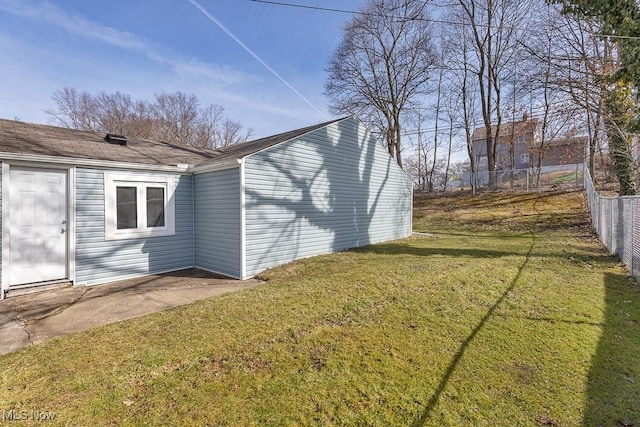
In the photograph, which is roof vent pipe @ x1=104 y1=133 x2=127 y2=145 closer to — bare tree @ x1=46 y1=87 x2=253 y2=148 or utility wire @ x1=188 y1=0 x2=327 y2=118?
utility wire @ x1=188 y1=0 x2=327 y2=118

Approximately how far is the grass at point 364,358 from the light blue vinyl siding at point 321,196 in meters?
1.67

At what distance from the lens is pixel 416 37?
21.0 metres

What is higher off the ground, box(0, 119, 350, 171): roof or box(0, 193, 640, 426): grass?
box(0, 119, 350, 171): roof

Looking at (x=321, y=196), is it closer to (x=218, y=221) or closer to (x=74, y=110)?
(x=218, y=221)

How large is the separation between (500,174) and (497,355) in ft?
68.5

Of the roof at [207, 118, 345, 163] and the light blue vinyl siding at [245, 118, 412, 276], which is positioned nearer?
the light blue vinyl siding at [245, 118, 412, 276]

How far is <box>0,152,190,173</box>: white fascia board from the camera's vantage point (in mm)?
5215

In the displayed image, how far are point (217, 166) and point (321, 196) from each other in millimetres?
2930

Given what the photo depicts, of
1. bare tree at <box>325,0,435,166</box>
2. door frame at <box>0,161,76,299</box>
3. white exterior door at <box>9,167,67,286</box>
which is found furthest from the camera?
bare tree at <box>325,0,435,166</box>

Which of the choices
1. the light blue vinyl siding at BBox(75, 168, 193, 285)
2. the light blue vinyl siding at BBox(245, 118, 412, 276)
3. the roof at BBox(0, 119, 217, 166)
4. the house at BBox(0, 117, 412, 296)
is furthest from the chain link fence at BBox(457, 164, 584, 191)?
the roof at BBox(0, 119, 217, 166)

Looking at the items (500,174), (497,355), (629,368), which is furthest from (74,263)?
(500,174)

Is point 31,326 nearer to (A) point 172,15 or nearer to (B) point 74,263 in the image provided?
(B) point 74,263

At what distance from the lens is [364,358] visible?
10.3 ft

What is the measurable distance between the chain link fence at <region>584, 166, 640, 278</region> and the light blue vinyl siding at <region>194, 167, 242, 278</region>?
7550 millimetres
